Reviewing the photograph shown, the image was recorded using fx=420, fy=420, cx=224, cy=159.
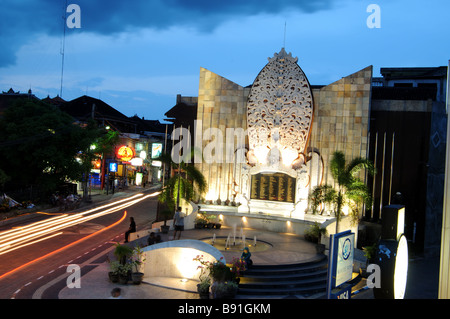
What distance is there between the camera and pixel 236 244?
1920 cm

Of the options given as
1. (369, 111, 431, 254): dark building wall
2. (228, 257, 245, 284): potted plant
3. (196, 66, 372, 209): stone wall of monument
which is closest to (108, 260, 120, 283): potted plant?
(228, 257, 245, 284): potted plant

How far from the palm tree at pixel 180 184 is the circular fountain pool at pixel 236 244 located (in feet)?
16.0

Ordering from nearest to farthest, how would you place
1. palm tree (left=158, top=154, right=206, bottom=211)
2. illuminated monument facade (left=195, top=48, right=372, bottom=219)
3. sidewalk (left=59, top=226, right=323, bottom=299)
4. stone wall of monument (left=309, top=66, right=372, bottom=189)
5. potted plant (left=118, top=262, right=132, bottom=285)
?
sidewalk (left=59, top=226, right=323, bottom=299), potted plant (left=118, top=262, right=132, bottom=285), stone wall of monument (left=309, top=66, right=372, bottom=189), illuminated monument facade (left=195, top=48, right=372, bottom=219), palm tree (left=158, top=154, right=206, bottom=211)

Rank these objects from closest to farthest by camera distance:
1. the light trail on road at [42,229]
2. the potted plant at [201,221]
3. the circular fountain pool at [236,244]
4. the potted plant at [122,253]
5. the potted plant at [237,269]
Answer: the potted plant at [237,269] < the potted plant at [122,253] < the circular fountain pool at [236,244] < the light trail on road at [42,229] < the potted plant at [201,221]

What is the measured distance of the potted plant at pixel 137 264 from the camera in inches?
567

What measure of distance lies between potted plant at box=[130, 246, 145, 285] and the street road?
207 centimetres

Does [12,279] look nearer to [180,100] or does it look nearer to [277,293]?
[277,293]

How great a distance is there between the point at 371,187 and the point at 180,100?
13821 millimetres

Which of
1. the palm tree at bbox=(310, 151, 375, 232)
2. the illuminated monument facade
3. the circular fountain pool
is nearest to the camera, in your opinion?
the circular fountain pool

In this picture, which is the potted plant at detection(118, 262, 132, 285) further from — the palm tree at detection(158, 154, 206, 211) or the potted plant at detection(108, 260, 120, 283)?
the palm tree at detection(158, 154, 206, 211)

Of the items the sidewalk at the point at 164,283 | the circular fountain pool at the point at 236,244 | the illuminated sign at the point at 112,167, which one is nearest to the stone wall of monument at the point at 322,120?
the circular fountain pool at the point at 236,244

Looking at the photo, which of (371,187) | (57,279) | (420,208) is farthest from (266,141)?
(57,279)

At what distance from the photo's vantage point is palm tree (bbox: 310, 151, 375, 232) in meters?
20.7

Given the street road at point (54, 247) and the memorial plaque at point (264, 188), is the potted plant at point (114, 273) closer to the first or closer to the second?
the street road at point (54, 247)
